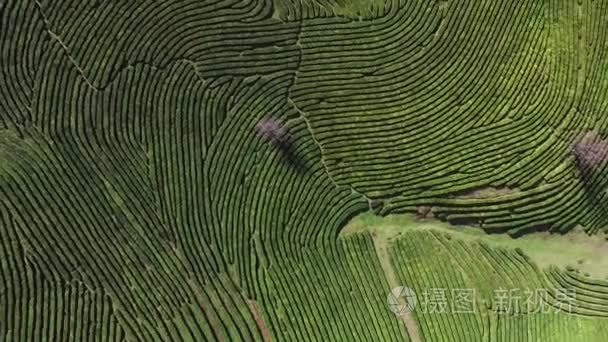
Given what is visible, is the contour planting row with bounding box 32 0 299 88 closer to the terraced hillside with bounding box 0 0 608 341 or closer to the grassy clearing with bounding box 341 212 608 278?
the terraced hillside with bounding box 0 0 608 341

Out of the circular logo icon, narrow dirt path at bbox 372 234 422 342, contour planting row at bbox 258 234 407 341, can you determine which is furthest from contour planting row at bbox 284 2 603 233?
the circular logo icon

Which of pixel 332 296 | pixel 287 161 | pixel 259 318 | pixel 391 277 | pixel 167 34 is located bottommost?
pixel 259 318

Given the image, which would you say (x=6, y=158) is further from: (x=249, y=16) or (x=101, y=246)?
(x=249, y=16)

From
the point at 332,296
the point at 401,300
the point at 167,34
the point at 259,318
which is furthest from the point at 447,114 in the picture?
the point at 167,34

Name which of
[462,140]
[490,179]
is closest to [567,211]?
[490,179]

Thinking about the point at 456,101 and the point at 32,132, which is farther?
the point at 456,101

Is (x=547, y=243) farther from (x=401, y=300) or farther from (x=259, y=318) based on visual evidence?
(x=259, y=318)
